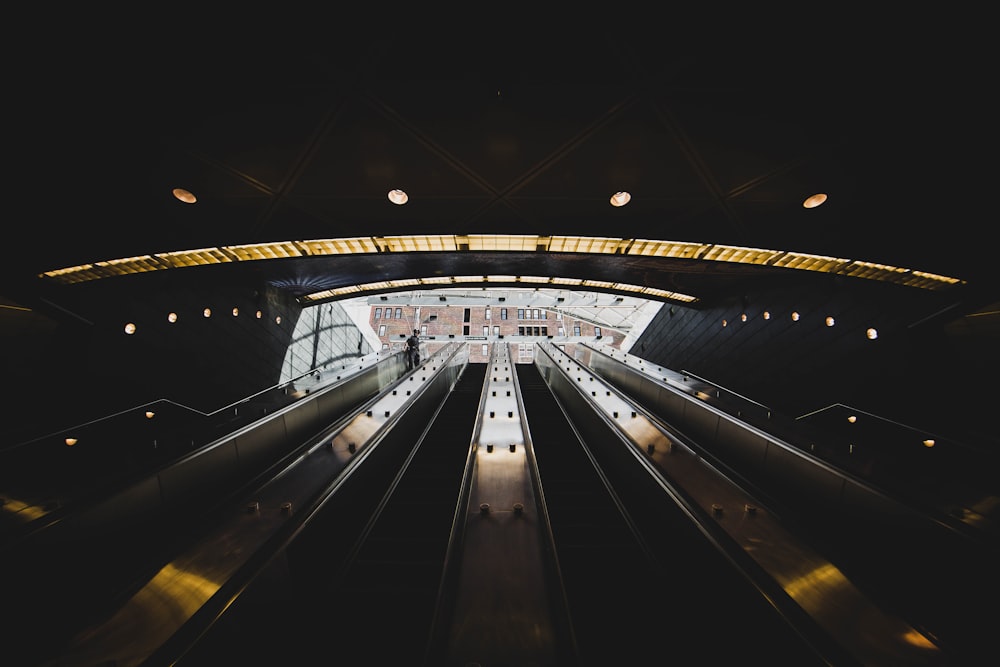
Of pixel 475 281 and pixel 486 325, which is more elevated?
pixel 475 281

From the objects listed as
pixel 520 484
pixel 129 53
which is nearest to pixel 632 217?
pixel 520 484

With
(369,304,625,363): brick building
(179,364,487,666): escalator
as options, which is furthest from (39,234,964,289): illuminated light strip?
(369,304,625,363): brick building

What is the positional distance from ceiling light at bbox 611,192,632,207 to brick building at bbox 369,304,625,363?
21.9m

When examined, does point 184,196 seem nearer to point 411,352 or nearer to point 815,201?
point 815,201

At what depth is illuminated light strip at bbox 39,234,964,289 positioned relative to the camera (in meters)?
5.05

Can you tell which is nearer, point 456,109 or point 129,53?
point 129,53

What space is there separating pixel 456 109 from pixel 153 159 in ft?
10.5

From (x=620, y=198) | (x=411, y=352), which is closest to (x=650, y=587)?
(x=620, y=198)

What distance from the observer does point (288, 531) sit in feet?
7.33

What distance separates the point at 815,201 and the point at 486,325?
23.9m

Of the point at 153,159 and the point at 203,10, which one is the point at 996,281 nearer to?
the point at 203,10

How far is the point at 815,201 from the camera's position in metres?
3.71

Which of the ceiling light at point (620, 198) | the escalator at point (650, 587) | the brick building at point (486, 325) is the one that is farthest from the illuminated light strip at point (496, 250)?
the brick building at point (486, 325)

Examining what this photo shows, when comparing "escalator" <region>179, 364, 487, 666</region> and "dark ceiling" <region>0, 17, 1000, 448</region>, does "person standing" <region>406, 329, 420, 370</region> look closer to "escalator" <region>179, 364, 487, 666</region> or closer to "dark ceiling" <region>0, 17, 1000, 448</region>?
"dark ceiling" <region>0, 17, 1000, 448</region>
